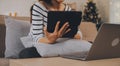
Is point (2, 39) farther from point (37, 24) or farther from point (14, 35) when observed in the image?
point (37, 24)

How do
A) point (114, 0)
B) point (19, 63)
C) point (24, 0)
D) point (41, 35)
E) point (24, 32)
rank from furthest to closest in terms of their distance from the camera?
point (114, 0) < point (24, 0) < point (24, 32) < point (41, 35) < point (19, 63)

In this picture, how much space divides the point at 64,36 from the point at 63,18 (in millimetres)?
107

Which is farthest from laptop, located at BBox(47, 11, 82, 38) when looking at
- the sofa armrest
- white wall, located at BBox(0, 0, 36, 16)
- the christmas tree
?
the christmas tree

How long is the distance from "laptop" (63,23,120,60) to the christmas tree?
150 inches

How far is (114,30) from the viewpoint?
0.95m

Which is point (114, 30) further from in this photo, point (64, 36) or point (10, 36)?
point (10, 36)

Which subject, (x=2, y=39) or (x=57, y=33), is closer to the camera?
(x=57, y=33)

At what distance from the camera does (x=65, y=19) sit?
4.58 ft

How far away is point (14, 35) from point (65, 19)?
0.81 meters

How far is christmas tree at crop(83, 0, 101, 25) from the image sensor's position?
4832 mm

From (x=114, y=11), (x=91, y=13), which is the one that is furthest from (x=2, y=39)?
(x=114, y=11)

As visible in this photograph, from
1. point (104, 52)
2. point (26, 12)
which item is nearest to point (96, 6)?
point (26, 12)

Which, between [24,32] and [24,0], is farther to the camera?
[24,0]

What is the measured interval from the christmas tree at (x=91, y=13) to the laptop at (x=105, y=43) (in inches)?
150
